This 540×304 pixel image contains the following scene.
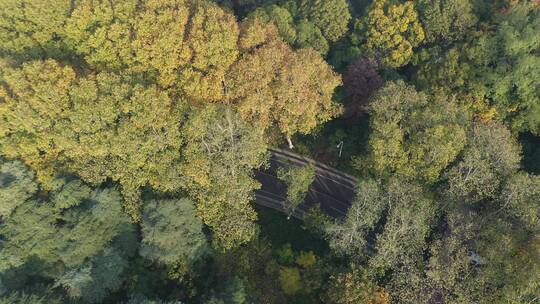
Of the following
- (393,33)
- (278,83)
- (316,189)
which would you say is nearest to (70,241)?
(278,83)

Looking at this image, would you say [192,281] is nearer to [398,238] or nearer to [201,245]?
[201,245]

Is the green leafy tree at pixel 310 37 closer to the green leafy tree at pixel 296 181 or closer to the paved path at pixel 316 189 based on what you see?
the paved path at pixel 316 189

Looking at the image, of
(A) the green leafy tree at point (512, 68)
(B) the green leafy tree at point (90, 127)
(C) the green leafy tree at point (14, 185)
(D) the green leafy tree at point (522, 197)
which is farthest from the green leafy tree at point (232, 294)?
(A) the green leafy tree at point (512, 68)

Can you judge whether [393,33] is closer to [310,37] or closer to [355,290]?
[310,37]

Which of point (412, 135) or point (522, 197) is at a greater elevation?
point (412, 135)

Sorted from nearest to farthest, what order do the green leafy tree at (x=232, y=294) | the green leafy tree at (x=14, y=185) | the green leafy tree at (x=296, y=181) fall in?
the green leafy tree at (x=232, y=294), the green leafy tree at (x=14, y=185), the green leafy tree at (x=296, y=181)
